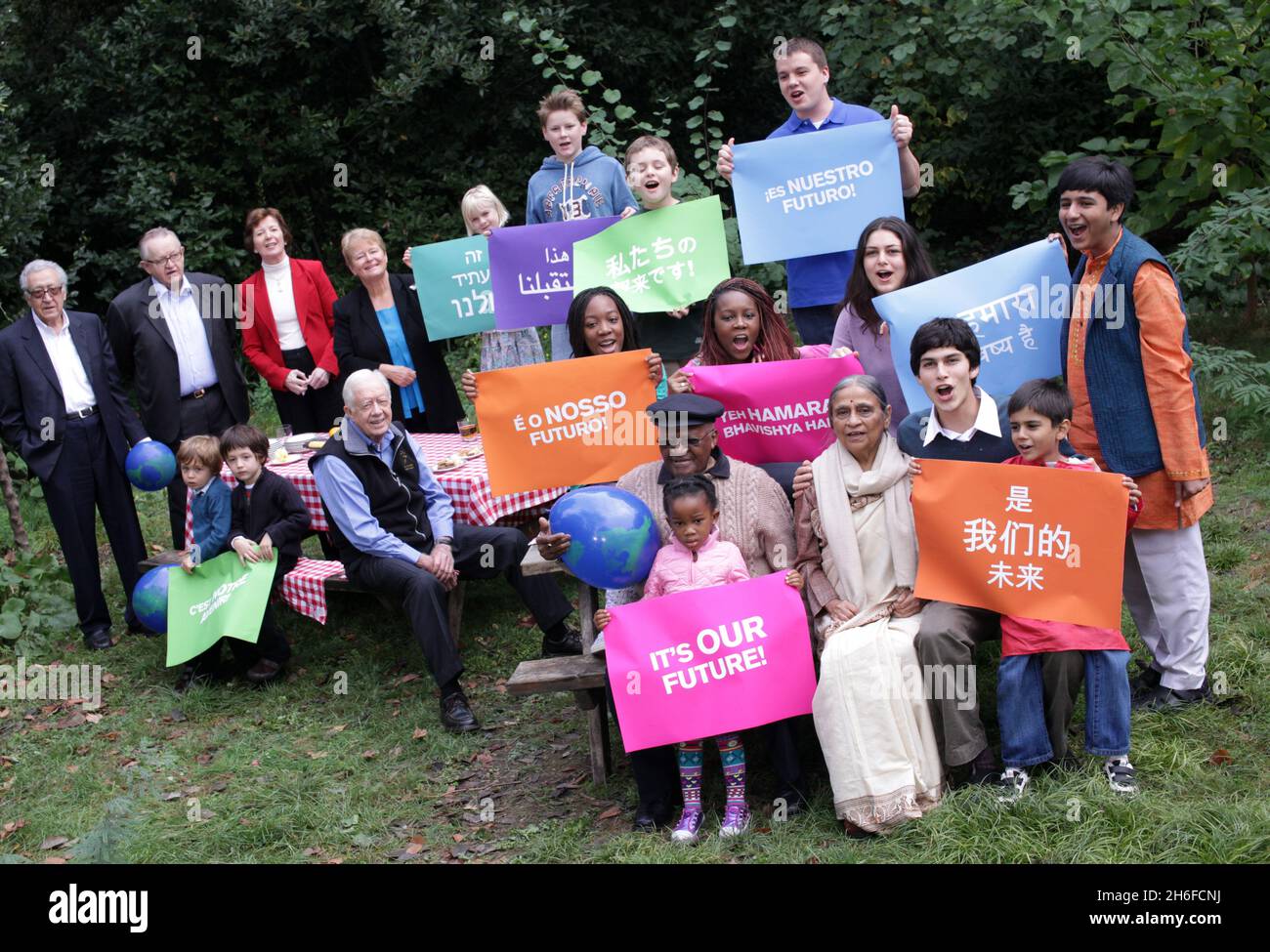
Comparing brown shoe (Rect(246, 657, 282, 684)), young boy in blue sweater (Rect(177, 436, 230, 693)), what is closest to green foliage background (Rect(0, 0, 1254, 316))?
young boy in blue sweater (Rect(177, 436, 230, 693))

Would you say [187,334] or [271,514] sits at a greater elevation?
[187,334]

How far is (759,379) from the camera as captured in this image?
565 cm

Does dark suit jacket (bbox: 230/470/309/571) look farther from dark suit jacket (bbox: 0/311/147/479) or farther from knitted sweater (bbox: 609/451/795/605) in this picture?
knitted sweater (bbox: 609/451/795/605)

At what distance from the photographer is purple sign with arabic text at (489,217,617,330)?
7082mm

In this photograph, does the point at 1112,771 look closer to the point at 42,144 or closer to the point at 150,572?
the point at 150,572

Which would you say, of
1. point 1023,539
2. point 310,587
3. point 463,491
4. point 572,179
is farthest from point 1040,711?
point 572,179

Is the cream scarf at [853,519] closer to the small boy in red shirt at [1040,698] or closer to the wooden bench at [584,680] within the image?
the small boy in red shirt at [1040,698]

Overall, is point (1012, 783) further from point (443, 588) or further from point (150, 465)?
point (150, 465)

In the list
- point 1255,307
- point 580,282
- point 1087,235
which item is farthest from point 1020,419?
point 1255,307

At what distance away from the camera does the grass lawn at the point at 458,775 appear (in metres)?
4.62

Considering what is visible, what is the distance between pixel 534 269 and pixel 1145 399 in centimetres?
326

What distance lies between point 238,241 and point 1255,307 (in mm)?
9283

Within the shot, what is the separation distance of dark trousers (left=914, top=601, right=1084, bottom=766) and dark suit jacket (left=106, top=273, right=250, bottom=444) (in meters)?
4.73

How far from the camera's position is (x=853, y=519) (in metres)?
5.16
